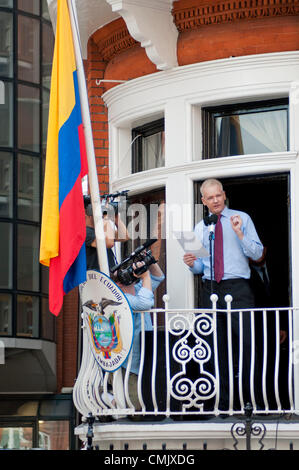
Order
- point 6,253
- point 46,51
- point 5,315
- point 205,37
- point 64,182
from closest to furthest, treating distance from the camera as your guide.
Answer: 1. point 64,182
2. point 205,37
3. point 5,315
4. point 6,253
5. point 46,51

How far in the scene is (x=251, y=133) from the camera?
9.47 m

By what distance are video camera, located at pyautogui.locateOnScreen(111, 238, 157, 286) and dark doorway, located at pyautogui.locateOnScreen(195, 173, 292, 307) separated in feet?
7.25

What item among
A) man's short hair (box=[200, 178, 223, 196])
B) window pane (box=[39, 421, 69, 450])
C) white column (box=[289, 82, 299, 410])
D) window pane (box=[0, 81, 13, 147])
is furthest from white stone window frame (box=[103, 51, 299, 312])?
window pane (box=[39, 421, 69, 450])

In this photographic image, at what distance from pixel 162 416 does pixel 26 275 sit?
1652cm

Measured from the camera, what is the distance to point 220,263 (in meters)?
8.75

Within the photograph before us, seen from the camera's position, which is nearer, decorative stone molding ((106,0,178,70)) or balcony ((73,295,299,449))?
balcony ((73,295,299,449))

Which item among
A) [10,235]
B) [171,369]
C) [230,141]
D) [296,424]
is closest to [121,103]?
[230,141]

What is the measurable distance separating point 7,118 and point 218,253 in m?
16.8

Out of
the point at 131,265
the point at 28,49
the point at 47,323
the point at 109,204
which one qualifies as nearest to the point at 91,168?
the point at 109,204

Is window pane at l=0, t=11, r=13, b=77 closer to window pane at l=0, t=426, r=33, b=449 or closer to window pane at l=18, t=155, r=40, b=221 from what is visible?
window pane at l=18, t=155, r=40, b=221

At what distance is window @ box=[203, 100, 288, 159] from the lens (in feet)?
30.7

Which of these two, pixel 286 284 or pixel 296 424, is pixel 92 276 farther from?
pixel 286 284

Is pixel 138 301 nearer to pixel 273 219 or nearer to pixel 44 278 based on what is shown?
pixel 273 219

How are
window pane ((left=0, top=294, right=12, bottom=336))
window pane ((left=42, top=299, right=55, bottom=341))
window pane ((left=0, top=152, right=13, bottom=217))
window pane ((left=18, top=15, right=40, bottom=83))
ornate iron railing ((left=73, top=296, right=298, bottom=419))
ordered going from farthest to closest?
window pane ((left=18, top=15, right=40, bottom=83)) < window pane ((left=42, top=299, right=55, bottom=341)) < window pane ((left=0, top=152, right=13, bottom=217)) < window pane ((left=0, top=294, right=12, bottom=336)) < ornate iron railing ((left=73, top=296, right=298, bottom=419))
